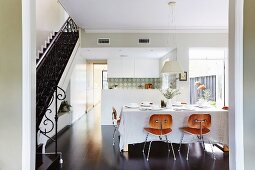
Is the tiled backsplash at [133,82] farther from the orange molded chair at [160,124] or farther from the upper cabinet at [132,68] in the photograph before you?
the orange molded chair at [160,124]

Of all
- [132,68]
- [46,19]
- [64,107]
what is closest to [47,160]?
[64,107]

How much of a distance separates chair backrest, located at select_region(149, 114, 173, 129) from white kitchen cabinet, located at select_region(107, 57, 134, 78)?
5.51 meters

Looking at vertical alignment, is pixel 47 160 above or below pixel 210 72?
below

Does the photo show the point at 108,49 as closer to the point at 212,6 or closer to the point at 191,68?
the point at 191,68

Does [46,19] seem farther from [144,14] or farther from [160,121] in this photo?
[160,121]

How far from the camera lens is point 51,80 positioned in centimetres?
488

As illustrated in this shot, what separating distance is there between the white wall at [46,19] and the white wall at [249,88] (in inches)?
223

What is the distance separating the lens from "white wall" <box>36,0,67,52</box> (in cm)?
646

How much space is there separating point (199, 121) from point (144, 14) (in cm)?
284

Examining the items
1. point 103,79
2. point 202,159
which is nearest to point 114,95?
point 202,159

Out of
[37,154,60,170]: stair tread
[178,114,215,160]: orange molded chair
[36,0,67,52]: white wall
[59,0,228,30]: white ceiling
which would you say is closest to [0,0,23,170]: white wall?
[37,154,60,170]: stair tread

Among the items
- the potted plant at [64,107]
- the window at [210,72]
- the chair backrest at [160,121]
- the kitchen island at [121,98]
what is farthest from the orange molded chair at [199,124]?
the potted plant at [64,107]

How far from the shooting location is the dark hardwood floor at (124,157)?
3717mm

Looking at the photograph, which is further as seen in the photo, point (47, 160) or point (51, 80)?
point (51, 80)
